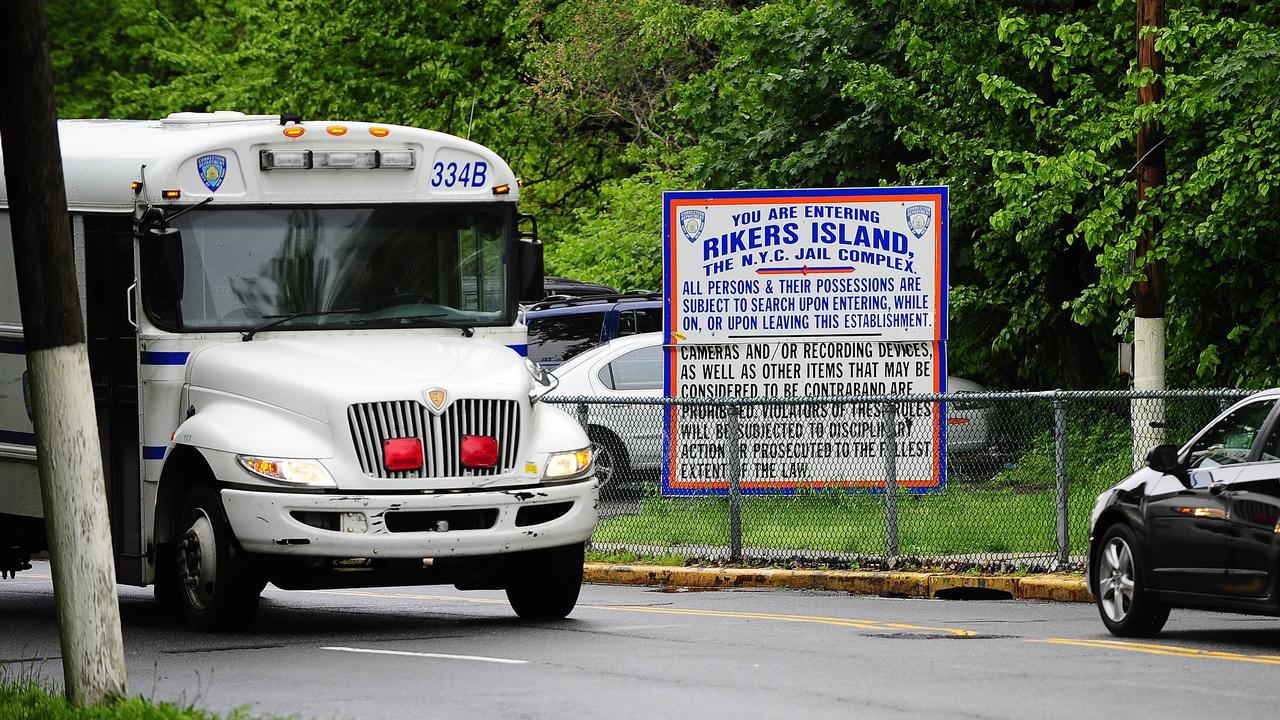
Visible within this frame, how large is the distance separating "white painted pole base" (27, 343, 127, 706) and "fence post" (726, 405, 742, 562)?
8.87m

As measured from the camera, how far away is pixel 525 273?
14.1 m

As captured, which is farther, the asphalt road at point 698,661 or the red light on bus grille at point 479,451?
the red light on bus grille at point 479,451

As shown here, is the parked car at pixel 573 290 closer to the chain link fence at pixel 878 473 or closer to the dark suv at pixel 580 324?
the dark suv at pixel 580 324

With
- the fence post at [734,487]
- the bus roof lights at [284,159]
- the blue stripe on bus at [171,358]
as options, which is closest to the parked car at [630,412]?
the fence post at [734,487]

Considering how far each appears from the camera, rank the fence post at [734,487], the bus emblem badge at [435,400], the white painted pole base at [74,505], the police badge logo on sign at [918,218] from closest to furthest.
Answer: the white painted pole base at [74,505]
the bus emblem badge at [435,400]
the fence post at [734,487]
the police badge logo on sign at [918,218]

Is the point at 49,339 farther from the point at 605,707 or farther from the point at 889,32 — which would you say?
the point at 889,32

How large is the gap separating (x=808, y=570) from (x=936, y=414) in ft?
5.37

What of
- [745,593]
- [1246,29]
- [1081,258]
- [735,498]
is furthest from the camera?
[1081,258]

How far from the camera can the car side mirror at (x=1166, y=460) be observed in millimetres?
12281

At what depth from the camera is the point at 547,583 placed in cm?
1350

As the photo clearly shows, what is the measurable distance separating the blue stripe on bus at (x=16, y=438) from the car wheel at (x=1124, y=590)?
21.8ft

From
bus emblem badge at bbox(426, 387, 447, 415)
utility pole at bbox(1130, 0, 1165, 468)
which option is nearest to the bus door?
bus emblem badge at bbox(426, 387, 447, 415)

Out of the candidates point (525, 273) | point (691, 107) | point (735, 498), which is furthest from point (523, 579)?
point (691, 107)

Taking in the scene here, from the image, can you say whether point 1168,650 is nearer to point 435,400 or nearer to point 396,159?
point 435,400
